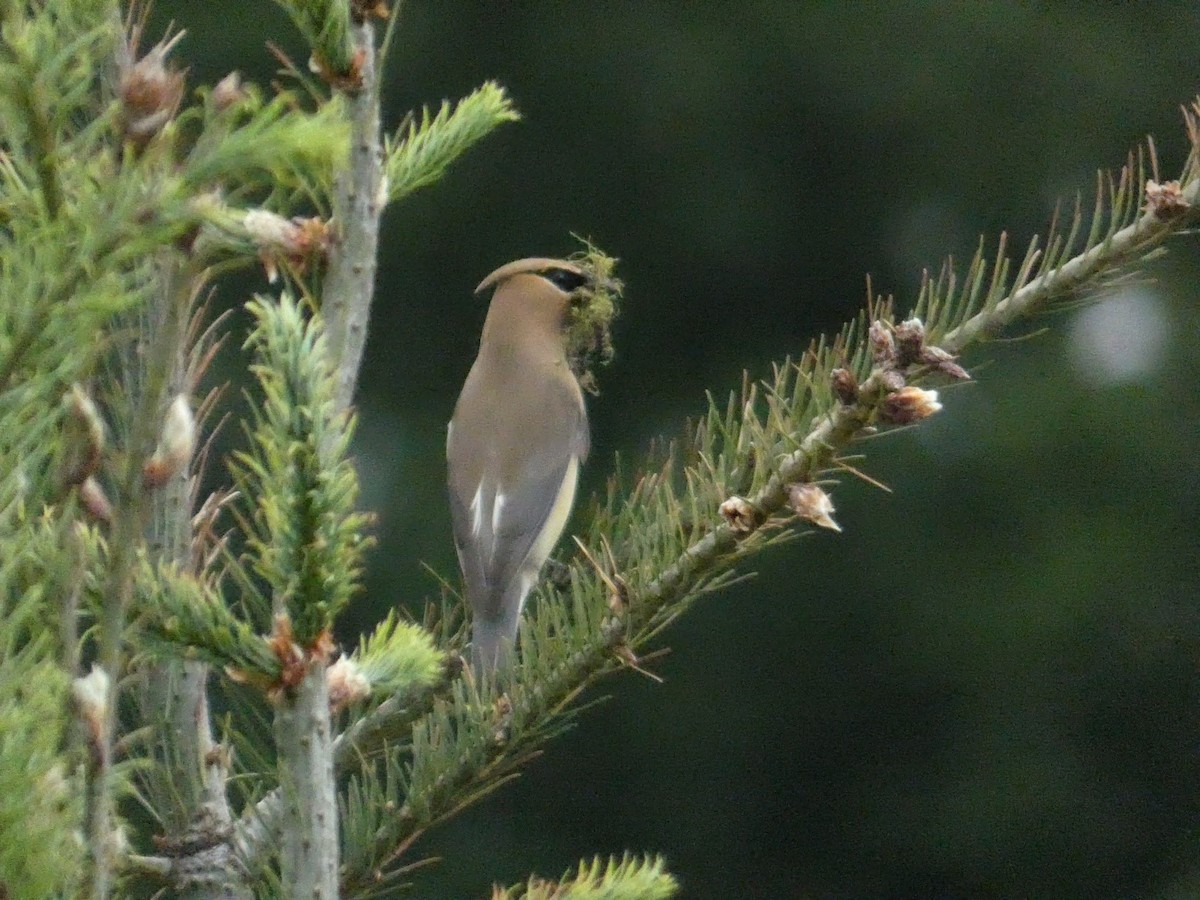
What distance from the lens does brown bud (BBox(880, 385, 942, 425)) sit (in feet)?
5.52

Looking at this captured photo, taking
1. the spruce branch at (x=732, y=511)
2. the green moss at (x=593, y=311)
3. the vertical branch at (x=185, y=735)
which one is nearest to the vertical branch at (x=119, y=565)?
the vertical branch at (x=185, y=735)

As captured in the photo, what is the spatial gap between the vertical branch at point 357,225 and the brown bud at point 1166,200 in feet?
2.21

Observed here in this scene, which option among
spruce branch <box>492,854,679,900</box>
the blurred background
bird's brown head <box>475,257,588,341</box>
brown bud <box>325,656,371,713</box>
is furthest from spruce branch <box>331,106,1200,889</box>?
the blurred background

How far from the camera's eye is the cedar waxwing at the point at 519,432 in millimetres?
4035

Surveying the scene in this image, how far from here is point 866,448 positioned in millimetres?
7871

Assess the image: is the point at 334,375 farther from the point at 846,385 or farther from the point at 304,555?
the point at 846,385

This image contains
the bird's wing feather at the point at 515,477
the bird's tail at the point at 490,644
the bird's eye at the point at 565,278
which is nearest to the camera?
the bird's tail at the point at 490,644

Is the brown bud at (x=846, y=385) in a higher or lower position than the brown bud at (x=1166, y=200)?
lower

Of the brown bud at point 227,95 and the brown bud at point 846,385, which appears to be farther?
the brown bud at point 846,385

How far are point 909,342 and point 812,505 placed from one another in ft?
0.51

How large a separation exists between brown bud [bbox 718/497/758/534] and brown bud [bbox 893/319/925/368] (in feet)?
0.60

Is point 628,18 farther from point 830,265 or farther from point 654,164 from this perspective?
point 830,265

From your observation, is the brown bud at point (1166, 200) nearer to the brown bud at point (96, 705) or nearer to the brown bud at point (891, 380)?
the brown bud at point (891, 380)

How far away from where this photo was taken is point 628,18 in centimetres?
907
